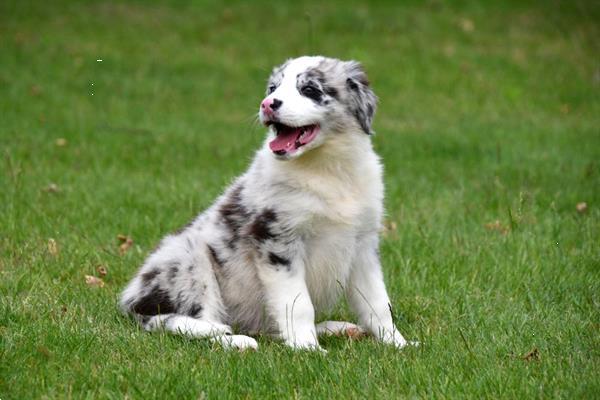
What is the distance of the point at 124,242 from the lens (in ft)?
23.1

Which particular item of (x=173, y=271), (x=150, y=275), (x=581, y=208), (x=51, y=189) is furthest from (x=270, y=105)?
(x=581, y=208)

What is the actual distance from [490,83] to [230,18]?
16.8 ft

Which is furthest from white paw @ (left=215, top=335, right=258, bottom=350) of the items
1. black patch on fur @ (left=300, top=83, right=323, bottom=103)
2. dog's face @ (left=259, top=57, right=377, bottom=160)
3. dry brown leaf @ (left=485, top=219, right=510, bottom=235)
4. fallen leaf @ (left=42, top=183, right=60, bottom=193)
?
fallen leaf @ (left=42, top=183, right=60, bottom=193)

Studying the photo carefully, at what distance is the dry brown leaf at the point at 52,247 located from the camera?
648 cm

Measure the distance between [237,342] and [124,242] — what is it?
2.35m

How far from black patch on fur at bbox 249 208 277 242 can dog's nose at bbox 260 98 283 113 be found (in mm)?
539

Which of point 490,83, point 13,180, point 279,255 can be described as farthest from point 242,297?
point 490,83

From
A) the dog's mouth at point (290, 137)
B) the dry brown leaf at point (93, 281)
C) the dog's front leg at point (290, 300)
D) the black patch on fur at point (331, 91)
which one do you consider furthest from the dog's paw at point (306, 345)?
the dry brown leaf at point (93, 281)

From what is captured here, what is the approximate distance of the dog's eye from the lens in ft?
16.9

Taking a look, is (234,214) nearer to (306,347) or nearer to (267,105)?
(267,105)

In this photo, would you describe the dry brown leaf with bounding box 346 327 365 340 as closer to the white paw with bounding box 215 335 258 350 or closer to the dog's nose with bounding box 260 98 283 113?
the white paw with bounding box 215 335 258 350

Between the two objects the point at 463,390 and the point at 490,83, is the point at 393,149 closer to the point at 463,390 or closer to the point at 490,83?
the point at 490,83

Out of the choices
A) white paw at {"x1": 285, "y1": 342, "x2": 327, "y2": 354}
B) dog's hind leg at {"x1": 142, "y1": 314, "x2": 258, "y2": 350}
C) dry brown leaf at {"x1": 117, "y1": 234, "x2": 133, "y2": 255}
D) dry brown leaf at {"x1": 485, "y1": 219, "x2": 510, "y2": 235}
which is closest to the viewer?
white paw at {"x1": 285, "y1": 342, "x2": 327, "y2": 354}

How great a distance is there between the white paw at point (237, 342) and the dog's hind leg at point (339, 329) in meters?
0.59
